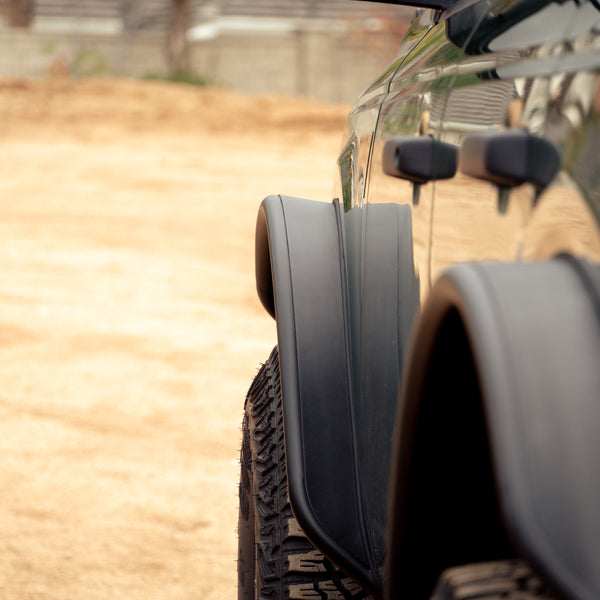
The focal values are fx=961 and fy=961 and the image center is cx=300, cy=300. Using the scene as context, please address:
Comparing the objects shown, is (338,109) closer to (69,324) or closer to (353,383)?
(69,324)

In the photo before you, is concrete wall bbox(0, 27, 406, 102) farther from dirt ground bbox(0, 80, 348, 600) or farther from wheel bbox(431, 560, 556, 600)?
wheel bbox(431, 560, 556, 600)

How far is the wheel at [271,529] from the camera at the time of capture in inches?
77.5

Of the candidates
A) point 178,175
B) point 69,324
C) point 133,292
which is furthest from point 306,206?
point 178,175

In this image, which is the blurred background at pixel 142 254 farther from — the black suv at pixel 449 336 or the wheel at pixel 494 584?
the wheel at pixel 494 584

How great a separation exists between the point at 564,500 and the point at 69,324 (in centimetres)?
598

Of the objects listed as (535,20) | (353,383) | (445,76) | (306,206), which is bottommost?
(353,383)

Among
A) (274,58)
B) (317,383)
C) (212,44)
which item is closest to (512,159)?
(317,383)

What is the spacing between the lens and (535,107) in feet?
4.18

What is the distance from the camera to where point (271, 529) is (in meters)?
2.08

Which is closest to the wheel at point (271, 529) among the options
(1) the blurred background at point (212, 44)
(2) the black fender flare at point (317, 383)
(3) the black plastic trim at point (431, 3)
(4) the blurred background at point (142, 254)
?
(2) the black fender flare at point (317, 383)

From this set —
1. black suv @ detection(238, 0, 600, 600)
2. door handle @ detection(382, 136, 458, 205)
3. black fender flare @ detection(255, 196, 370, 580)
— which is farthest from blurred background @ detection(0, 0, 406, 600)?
door handle @ detection(382, 136, 458, 205)

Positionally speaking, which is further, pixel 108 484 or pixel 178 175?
pixel 178 175

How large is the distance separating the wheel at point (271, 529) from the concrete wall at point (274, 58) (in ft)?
73.4

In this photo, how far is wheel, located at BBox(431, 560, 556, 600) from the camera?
1059mm
